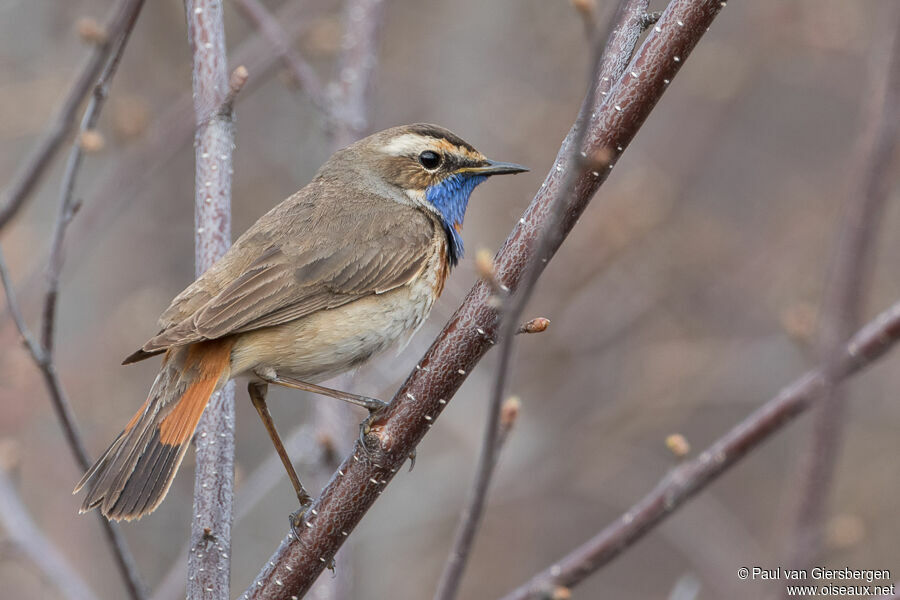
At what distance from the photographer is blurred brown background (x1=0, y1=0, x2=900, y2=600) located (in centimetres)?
716

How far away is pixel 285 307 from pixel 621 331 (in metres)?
4.63

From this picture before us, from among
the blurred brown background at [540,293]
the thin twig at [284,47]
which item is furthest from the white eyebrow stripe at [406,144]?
the blurred brown background at [540,293]

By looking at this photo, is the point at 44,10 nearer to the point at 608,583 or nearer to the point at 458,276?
the point at 458,276

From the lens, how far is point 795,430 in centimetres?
939

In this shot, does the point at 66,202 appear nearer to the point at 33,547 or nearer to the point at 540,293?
the point at 33,547

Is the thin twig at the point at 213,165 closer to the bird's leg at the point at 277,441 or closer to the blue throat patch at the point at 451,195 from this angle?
the bird's leg at the point at 277,441

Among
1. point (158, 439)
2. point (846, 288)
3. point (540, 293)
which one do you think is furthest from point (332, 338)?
point (540, 293)

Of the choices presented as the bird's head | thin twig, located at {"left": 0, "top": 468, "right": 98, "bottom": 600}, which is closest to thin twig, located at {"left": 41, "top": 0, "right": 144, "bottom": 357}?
thin twig, located at {"left": 0, "top": 468, "right": 98, "bottom": 600}

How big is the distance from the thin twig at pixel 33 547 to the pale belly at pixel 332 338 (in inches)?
39.1

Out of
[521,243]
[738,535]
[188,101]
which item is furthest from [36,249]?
[738,535]

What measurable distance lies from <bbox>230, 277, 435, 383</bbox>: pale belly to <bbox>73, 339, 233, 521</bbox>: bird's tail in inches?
5.0

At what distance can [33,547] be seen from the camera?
3.81 meters

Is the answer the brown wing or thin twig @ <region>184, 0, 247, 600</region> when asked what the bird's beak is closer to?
the brown wing

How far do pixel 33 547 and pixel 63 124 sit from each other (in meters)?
1.68
